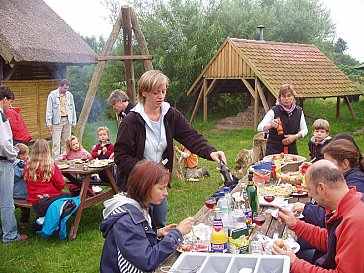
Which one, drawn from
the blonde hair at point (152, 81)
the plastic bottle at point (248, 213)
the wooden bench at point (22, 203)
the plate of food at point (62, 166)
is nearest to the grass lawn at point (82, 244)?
the wooden bench at point (22, 203)

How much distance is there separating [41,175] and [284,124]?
9.88 feet

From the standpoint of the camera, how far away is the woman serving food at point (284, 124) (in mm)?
5383

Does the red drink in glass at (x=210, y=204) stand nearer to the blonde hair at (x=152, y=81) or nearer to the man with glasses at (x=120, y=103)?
the blonde hair at (x=152, y=81)

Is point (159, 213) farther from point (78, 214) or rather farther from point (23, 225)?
point (23, 225)

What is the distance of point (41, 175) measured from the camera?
5480 millimetres

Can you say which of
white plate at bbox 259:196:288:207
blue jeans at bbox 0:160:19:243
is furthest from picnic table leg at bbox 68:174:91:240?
white plate at bbox 259:196:288:207

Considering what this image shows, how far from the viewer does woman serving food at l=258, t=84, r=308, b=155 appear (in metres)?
5.38

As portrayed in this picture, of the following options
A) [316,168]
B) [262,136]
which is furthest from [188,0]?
[316,168]

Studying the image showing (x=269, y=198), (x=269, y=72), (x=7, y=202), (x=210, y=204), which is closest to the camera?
(x=210, y=204)

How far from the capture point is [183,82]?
1705cm

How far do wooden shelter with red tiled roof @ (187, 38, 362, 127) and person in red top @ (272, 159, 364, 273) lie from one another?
10668mm

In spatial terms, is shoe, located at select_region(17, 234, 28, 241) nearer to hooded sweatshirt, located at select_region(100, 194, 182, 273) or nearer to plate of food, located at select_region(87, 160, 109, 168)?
plate of food, located at select_region(87, 160, 109, 168)

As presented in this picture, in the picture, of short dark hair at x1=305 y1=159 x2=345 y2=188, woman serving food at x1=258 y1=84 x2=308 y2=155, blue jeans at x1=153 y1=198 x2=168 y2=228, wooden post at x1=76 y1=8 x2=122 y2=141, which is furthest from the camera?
wooden post at x1=76 y1=8 x2=122 y2=141

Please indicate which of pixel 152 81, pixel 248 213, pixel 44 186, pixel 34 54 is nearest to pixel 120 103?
pixel 44 186
